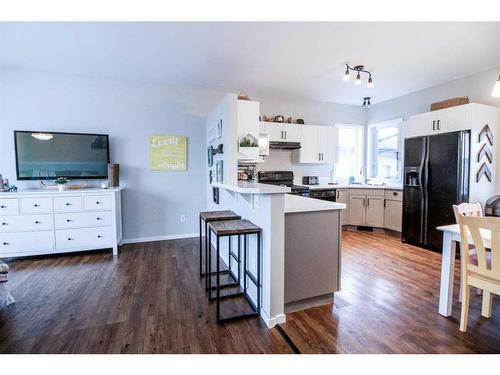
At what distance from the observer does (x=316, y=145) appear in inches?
196

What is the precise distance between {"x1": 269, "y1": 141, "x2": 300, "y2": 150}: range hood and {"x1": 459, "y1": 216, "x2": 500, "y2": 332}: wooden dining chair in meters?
3.19

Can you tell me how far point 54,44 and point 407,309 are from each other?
4.41 metres

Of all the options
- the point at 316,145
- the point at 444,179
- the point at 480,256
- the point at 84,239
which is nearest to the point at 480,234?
the point at 480,256

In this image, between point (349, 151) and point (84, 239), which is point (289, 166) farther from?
point (84, 239)

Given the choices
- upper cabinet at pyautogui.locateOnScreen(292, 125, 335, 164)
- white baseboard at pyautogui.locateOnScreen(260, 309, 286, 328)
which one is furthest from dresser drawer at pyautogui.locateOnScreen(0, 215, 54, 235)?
upper cabinet at pyautogui.locateOnScreen(292, 125, 335, 164)

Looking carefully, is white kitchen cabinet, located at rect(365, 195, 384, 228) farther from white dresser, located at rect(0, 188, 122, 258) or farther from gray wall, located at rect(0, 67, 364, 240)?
white dresser, located at rect(0, 188, 122, 258)

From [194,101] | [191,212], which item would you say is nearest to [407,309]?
[191,212]

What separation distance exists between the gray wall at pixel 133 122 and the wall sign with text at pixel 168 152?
86 mm

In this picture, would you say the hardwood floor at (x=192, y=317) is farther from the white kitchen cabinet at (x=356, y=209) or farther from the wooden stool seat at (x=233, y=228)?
the white kitchen cabinet at (x=356, y=209)

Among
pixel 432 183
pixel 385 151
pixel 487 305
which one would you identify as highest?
pixel 385 151

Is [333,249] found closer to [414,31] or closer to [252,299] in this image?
[252,299]

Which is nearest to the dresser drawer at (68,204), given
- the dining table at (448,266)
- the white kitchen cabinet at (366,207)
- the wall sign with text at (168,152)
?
the wall sign with text at (168,152)

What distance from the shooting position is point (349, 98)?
499cm

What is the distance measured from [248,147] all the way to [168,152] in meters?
1.85
